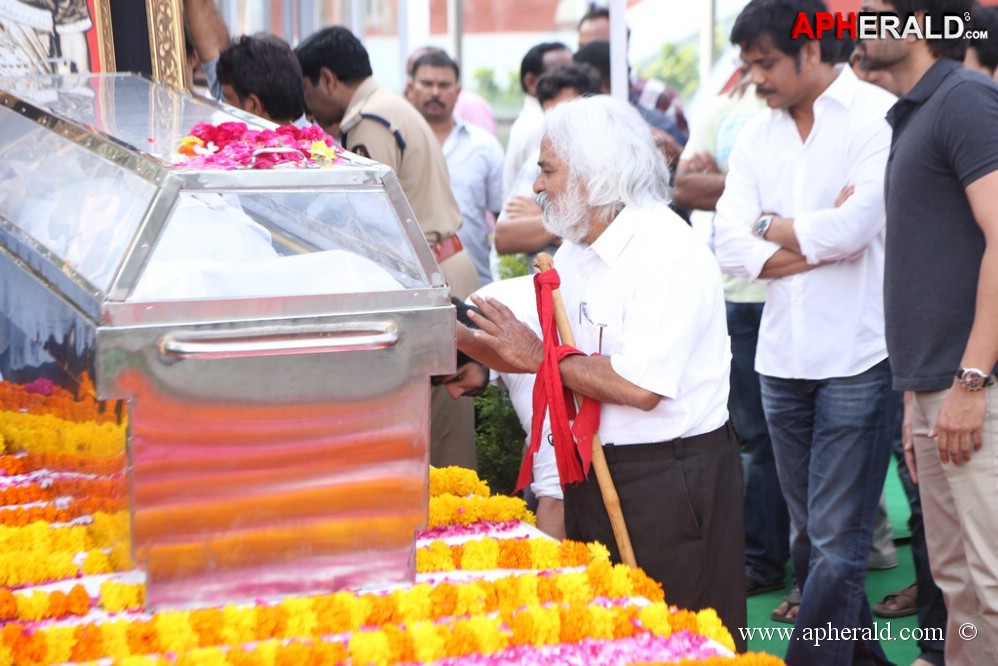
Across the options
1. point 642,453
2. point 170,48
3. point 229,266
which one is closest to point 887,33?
point 642,453

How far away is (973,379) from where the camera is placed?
3.18 meters

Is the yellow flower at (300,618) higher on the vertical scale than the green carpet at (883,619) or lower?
higher

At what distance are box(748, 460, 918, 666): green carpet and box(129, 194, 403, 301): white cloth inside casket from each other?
2.55m

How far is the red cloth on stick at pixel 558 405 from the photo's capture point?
9.93 ft

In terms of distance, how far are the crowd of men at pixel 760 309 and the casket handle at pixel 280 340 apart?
0.81 m

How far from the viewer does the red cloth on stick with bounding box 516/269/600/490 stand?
303 centimetres

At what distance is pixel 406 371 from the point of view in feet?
7.72

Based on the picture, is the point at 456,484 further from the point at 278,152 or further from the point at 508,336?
the point at 278,152

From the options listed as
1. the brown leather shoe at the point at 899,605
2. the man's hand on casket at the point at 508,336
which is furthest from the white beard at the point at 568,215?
the brown leather shoe at the point at 899,605

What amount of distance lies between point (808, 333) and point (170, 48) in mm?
2365

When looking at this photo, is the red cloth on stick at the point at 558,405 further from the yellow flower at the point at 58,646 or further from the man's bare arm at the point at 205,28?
the man's bare arm at the point at 205,28

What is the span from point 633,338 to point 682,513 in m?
0.47

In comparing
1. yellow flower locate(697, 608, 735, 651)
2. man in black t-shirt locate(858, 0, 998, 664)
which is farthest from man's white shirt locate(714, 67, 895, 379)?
yellow flower locate(697, 608, 735, 651)

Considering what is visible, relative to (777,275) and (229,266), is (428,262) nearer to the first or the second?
(229,266)
